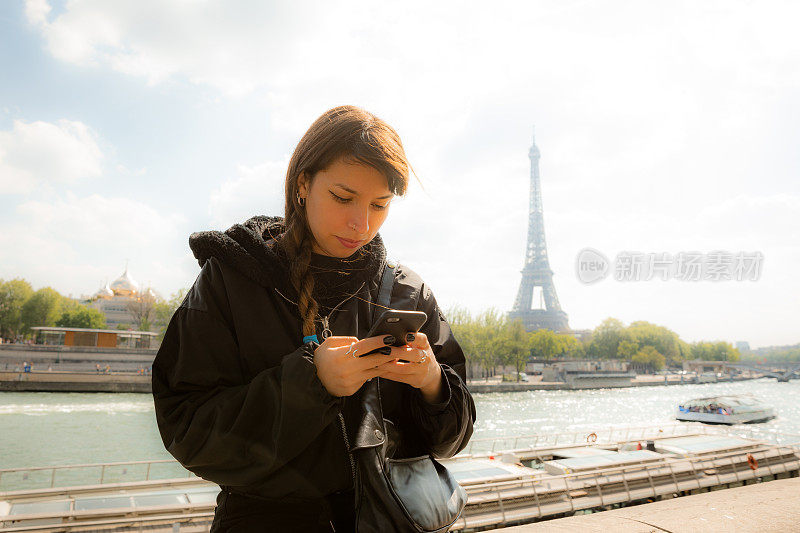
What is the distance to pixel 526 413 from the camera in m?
28.8

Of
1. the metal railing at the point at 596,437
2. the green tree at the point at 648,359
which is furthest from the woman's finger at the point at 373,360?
the green tree at the point at 648,359

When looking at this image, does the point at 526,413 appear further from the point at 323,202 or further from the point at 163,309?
the point at 163,309

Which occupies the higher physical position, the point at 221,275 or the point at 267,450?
the point at 221,275

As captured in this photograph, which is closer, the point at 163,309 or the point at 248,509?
the point at 248,509

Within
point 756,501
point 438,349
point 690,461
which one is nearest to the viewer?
point 438,349

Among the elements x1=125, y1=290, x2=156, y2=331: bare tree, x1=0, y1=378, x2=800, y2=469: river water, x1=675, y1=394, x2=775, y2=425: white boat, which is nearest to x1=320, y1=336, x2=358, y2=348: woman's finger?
x1=0, y1=378, x2=800, y2=469: river water

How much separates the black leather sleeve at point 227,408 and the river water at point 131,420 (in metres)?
14.0

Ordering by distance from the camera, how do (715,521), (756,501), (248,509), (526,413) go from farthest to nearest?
(526,413) < (756,501) < (715,521) < (248,509)

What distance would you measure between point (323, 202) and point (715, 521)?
1.89 metres

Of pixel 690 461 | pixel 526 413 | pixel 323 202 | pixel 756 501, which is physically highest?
pixel 323 202

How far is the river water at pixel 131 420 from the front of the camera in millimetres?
15719

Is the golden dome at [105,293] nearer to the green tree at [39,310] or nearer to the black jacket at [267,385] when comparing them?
the green tree at [39,310]

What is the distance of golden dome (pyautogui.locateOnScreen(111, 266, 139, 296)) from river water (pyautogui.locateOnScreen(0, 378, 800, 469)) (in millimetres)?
60380

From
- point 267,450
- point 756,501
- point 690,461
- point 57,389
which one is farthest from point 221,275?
point 57,389
